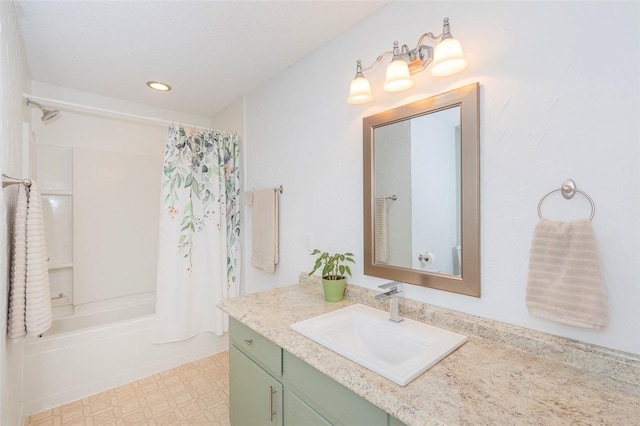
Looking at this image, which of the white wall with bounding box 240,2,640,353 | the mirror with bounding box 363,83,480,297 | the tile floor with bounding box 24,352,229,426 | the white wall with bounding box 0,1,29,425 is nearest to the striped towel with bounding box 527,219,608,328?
the white wall with bounding box 240,2,640,353

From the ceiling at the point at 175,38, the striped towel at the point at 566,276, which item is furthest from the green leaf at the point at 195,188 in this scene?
the striped towel at the point at 566,276

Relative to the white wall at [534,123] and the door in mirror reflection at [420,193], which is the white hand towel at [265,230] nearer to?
the white wall at [534,123]

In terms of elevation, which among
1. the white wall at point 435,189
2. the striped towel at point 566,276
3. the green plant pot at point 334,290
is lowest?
the green plant pot at point 334,290

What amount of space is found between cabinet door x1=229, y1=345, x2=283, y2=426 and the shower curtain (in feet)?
3.55

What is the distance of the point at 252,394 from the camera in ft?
4.67

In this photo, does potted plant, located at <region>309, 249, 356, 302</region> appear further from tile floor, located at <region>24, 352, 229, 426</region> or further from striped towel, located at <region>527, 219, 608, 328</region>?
tile floor, located at <region>24, 352, 229, 426</region>

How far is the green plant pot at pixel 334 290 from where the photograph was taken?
5.22 feet

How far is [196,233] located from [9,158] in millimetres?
1233

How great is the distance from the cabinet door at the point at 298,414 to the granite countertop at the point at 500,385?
222 mm

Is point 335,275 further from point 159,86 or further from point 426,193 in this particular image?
point 159,86

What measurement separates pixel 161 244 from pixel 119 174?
1.04 m

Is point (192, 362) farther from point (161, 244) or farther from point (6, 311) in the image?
point (6, 311)

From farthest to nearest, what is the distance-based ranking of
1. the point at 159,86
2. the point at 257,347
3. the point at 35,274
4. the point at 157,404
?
the point at 159,86 < the point at 157,404 < the point at 35,274 < the point at 257,347

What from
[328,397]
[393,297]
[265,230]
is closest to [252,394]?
[328,397]
